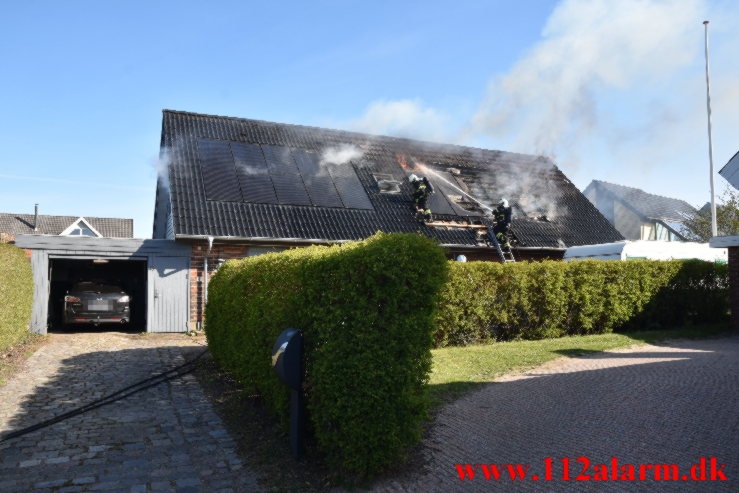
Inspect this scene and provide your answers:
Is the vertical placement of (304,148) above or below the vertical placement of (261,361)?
above

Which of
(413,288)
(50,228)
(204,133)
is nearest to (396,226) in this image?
(204,133)

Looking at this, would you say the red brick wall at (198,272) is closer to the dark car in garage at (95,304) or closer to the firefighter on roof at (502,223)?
the dark car in garage at (95,304)

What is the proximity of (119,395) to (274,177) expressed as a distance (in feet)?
33.7

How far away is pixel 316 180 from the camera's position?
16969mm

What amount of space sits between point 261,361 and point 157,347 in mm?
6807

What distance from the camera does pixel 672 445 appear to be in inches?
167

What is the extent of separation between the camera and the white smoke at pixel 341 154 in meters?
18.5

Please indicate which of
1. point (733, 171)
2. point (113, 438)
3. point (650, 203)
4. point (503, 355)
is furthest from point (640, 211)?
point (113, 438)

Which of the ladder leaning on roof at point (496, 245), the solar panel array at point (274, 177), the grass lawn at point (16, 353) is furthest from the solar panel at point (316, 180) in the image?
the grass lawn at point (16, 353)

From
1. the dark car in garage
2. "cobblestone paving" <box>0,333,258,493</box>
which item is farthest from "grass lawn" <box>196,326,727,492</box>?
the dark car in garage

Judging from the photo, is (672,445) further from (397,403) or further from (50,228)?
(50,228)

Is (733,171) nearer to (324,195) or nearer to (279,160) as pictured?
(324,195)

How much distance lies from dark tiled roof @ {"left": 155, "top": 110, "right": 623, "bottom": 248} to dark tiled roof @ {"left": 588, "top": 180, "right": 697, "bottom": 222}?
2251cm

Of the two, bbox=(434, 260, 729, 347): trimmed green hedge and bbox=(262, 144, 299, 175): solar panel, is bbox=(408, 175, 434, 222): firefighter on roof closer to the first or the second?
bbox=(262, 144, 299, 175): solar panel
